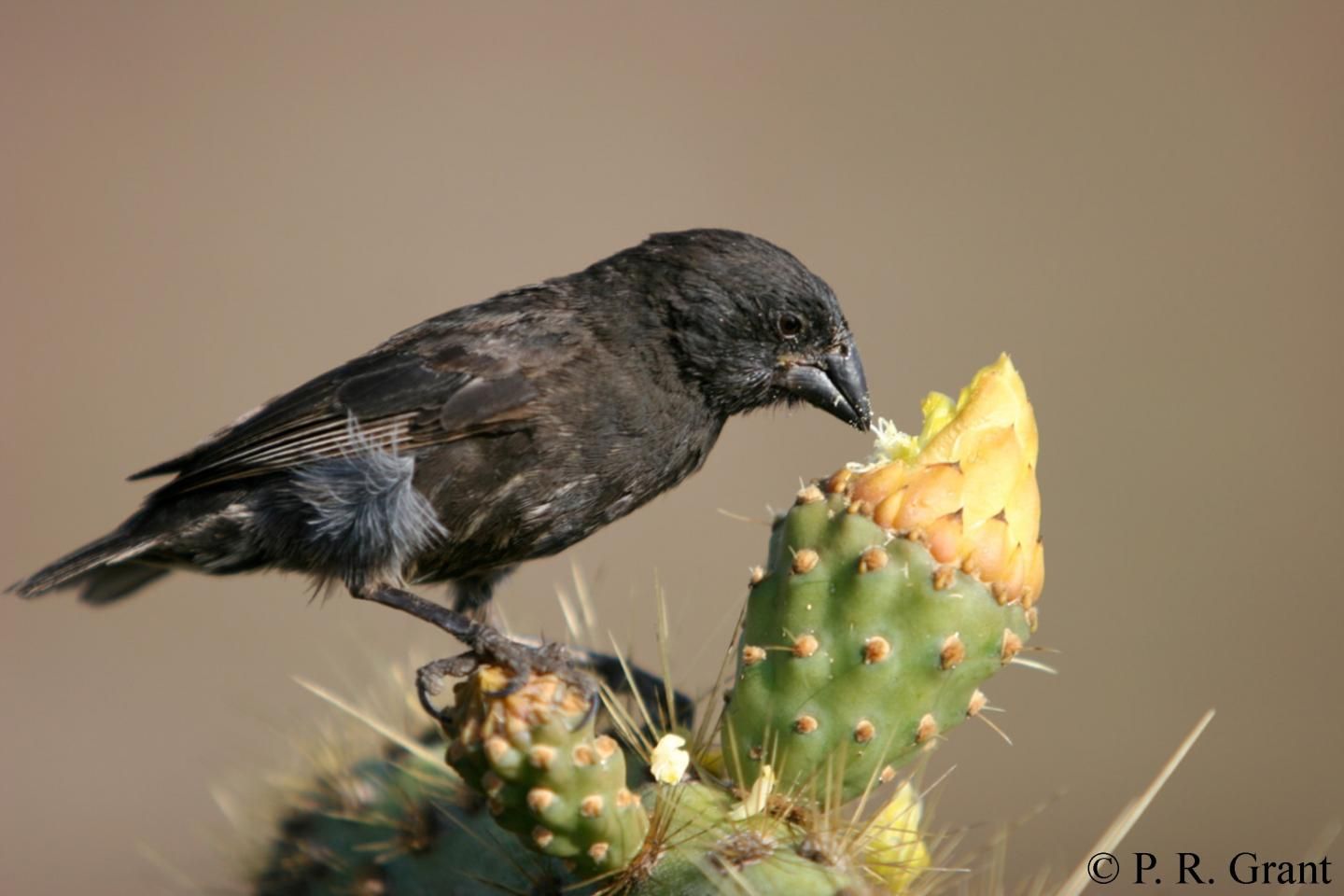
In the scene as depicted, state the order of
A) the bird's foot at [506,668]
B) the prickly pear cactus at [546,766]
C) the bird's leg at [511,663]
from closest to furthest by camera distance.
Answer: the prickly pear cactus at [546,766]
the bird's foot at [506,668]
the bird's leg at [511,663]

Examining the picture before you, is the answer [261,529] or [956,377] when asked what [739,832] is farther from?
[956,377]

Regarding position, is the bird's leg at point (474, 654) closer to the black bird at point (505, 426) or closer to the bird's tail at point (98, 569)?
the black bird at point (505, 426)

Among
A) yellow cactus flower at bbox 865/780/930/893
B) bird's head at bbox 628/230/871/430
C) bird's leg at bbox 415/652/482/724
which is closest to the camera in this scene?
yellow cactus flower at bbox 865/780/930/893

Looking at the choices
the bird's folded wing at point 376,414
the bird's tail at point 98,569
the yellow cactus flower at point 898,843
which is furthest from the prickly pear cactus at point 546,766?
the bird's tail at point 98,569

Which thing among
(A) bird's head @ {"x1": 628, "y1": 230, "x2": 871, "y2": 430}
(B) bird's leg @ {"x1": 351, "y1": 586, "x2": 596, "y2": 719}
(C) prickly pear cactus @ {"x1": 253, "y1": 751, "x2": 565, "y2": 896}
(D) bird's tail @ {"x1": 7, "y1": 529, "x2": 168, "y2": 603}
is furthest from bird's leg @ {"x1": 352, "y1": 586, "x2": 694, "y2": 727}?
(A) bird's head @ {"x1": 628, "y1": 230, "x2": 871, "y2": 430}

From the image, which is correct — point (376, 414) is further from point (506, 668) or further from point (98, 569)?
point (506, 668)

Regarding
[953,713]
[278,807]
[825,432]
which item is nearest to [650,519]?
[825,432]

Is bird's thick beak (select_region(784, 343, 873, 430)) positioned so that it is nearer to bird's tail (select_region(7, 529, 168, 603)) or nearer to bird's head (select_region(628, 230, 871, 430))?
bird's head (select_region(628, 230, 871, 430))

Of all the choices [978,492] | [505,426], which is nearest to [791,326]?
[505,426]
